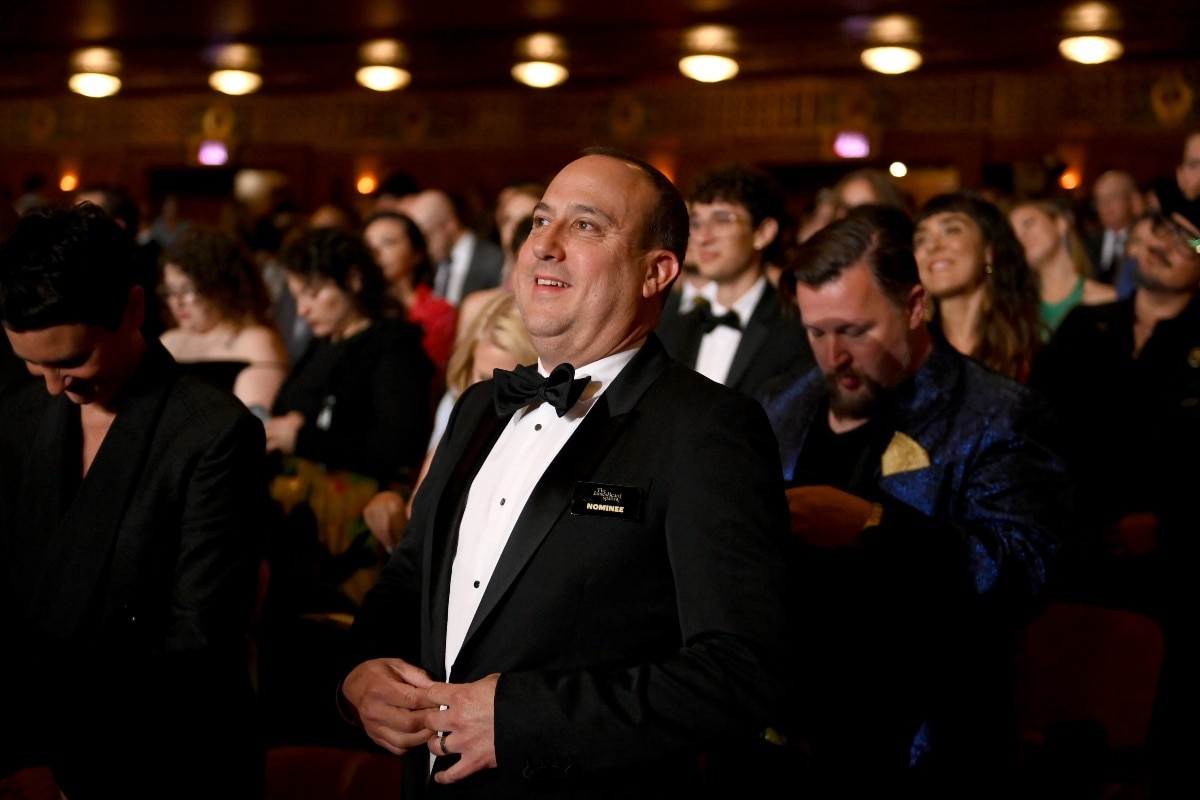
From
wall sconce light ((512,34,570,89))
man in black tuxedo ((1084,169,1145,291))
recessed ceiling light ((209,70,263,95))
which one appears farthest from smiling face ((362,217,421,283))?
recessed ceiling light ((209,70,263,95))

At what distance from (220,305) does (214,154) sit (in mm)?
10167

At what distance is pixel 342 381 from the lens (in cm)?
401

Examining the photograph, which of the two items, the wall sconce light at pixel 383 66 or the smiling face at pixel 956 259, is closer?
the smiling face at pixel 956 259

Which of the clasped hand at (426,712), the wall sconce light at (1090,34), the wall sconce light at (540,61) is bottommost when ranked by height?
the clasped hand at (426,712)

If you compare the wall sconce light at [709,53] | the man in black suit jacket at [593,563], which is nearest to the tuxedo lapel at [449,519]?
the man in black suit jacket at [593,563]

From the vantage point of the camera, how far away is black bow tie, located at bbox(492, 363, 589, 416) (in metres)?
1.73

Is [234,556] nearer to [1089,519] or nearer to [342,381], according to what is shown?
[342,381]

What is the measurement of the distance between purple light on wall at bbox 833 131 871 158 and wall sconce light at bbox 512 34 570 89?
8.78 ft

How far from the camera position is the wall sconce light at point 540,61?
1047 centimetres

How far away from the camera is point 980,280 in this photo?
3615 millimetres

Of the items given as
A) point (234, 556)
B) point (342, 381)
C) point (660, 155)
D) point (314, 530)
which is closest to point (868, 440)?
point (234, 556)

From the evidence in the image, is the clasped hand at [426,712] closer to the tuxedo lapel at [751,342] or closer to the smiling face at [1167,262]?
the tuxedo lapel at [751,342]

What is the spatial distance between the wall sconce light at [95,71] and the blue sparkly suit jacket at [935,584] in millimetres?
10852

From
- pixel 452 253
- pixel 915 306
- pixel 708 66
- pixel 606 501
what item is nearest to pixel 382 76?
pixel 708 66
